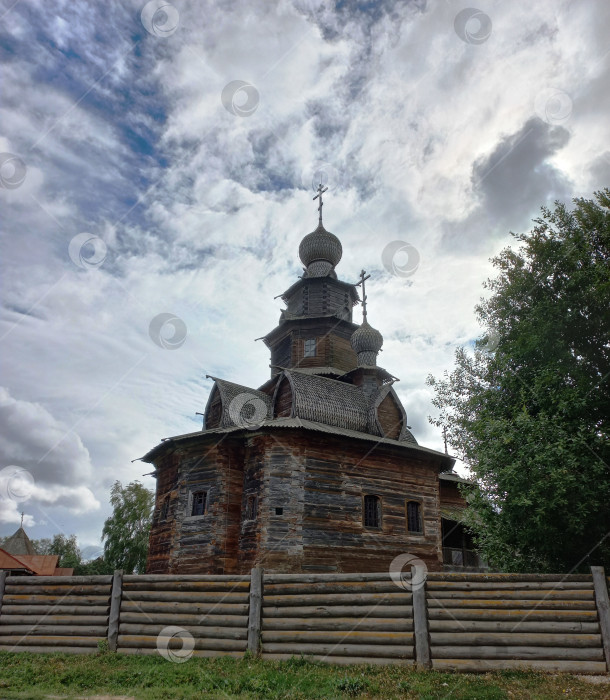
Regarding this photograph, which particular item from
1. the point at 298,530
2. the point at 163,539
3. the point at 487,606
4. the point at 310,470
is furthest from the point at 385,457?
the point at 487,606

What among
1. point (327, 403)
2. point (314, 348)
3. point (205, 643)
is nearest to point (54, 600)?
point (205, 643)

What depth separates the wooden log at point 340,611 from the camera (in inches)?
371

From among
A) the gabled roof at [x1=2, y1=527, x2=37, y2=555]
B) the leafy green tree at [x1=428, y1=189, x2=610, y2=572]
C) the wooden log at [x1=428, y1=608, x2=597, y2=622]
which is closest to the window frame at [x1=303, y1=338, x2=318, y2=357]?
the leafy green tree at [x1=428, y1=189, x2=610, y2=572]

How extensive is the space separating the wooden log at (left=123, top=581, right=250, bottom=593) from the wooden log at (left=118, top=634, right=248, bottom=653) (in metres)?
0.88

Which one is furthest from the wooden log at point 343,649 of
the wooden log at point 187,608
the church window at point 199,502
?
the church window at point 199,502

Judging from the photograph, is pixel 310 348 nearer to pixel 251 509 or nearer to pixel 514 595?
pixel 251 509

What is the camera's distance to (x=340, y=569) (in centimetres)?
1922

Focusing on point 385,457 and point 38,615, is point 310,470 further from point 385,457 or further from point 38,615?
point 38,615

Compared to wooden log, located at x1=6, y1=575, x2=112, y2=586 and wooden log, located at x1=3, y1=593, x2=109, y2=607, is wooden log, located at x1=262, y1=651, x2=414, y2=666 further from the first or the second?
wooden log, located at x1=6, y1=575, x2=112, y2=586

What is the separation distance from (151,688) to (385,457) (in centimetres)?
1502

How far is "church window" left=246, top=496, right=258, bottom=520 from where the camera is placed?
63.1ft

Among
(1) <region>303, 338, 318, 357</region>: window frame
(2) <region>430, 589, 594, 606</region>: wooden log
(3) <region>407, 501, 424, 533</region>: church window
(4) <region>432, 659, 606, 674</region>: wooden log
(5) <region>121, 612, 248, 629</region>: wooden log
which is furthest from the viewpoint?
(1) <region>303, 338, 318, 357</region>: window frame

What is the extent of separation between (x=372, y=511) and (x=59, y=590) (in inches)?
494

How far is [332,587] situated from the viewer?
10023mm
